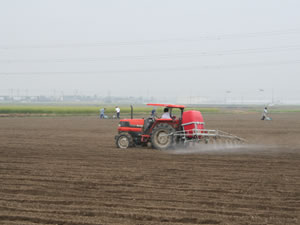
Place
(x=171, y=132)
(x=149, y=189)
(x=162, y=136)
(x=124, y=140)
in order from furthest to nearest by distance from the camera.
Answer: (x=124, y=140)
(x=162, y=136)
(x=171, y=132)
(x=149, y=189)

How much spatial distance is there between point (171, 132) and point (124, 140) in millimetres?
1784

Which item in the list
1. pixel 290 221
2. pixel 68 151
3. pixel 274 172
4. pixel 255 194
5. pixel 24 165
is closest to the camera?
pixel 290 221

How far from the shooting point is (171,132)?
1322 centimetres

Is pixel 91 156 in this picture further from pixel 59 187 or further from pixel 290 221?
pixel 290 221

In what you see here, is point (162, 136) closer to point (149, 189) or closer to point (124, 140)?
point (124, 140)

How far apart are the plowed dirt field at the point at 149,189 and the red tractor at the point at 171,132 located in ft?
4.43

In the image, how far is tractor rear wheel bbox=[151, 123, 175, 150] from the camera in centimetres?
1322

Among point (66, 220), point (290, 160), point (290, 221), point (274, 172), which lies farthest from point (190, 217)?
point (290, 160)

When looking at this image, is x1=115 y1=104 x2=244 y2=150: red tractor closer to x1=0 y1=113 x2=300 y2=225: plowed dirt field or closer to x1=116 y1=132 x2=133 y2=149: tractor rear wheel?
x1=116 y1=132 x2=133 y2=149: tractor rear wheel

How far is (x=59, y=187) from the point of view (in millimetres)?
7445

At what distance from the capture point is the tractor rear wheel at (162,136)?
13.2 meters

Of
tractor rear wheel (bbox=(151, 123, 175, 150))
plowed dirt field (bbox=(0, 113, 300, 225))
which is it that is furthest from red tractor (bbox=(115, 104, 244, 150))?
plowed dirt field (bbox=(0, 113, 300, 225))

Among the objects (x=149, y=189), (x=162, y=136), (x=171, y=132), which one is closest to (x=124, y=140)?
(x=162, y=136)

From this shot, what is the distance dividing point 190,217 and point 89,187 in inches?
99.2
